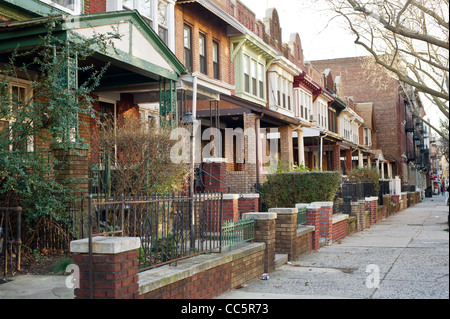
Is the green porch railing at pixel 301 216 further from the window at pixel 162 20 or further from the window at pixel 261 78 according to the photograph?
the window at pixel 261 78

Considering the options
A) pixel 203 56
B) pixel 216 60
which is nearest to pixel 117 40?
pixel 203 56

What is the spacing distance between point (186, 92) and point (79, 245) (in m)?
11.1

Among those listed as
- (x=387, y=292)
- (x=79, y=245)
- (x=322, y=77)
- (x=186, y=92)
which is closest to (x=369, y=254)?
(x=387, y=292)

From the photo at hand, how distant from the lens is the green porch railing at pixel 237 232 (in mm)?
7877

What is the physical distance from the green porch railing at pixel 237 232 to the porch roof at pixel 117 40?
4.03 metres

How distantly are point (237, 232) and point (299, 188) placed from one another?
6.94 m

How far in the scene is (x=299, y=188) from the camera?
1493cm

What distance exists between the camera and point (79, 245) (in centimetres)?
473

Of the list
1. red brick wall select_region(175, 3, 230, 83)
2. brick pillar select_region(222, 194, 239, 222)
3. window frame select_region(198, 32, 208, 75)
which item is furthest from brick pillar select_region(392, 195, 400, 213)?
brick pillar select_region(222, 194, 239, 222)

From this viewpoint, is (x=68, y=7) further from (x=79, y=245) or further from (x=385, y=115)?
(x=385, y=115)

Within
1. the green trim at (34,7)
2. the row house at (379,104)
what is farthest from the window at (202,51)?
the row house at (379,104)

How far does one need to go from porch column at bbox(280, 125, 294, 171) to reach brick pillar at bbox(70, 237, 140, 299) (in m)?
19.1

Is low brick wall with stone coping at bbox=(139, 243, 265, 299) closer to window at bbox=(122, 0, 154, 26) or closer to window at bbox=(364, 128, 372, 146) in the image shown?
window at bbox=(122, 0, 154, 26)

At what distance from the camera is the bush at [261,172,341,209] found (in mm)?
14625
